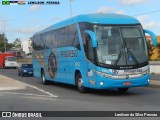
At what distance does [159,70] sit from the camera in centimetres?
4844

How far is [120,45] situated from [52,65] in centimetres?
807

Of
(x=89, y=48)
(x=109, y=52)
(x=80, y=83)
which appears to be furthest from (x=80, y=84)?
(x=109, y=52)

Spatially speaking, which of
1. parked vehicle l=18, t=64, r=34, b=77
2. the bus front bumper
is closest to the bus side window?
the bus front bumper

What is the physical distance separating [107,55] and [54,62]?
293 inches

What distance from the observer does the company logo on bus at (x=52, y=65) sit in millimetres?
25430

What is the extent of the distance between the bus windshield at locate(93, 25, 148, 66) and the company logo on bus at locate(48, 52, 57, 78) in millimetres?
6940

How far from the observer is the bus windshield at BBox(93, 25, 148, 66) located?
1864 cm

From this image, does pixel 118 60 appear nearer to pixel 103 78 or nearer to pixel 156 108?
pixel 103 78

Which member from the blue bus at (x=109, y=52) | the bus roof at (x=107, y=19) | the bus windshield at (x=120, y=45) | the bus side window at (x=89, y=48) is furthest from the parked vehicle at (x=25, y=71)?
the bus windshield at (x=120, y=45)

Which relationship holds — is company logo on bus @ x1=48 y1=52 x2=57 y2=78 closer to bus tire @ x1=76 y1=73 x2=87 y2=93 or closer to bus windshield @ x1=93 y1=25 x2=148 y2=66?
bus tire @ x1=76 y1=73 x2=87 y2=93

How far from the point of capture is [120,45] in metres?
18.8

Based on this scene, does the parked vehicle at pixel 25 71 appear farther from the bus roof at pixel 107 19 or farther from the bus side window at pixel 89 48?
the bus side window at pixel 89 48

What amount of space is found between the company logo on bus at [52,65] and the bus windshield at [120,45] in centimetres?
694

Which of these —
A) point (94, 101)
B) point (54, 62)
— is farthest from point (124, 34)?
point (54, 62)
